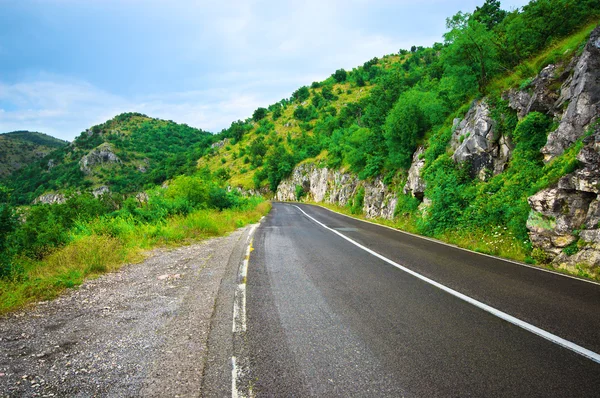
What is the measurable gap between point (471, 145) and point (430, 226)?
171 inches

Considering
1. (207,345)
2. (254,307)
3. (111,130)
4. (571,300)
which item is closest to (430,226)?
(571,300)

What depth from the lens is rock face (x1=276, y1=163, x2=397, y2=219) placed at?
2309 centimetres

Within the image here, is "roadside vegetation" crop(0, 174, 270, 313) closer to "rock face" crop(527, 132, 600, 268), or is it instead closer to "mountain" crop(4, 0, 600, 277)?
"mountain" crop(4, 0, 600, 277)

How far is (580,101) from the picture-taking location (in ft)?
29.7

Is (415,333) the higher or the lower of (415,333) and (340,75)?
the lower

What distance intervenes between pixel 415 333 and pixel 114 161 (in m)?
126

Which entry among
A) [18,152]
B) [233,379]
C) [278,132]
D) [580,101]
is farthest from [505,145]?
[18,152]

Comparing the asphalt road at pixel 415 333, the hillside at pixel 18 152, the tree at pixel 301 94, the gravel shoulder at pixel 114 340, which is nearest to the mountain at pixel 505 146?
the asphalt road at pixel 415 333

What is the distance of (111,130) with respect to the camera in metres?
141

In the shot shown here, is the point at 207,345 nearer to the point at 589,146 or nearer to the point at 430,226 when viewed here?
the point at 589,146

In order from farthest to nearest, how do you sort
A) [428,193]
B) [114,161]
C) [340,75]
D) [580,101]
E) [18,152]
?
[340,75]
[114,161]
[18,152]
[428,193]
[580,101]

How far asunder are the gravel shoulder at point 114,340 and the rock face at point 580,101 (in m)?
11.0

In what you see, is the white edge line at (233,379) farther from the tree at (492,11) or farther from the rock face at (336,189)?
the tree at (492,11)

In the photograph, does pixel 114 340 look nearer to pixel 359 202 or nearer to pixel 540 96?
pixel 540 96
